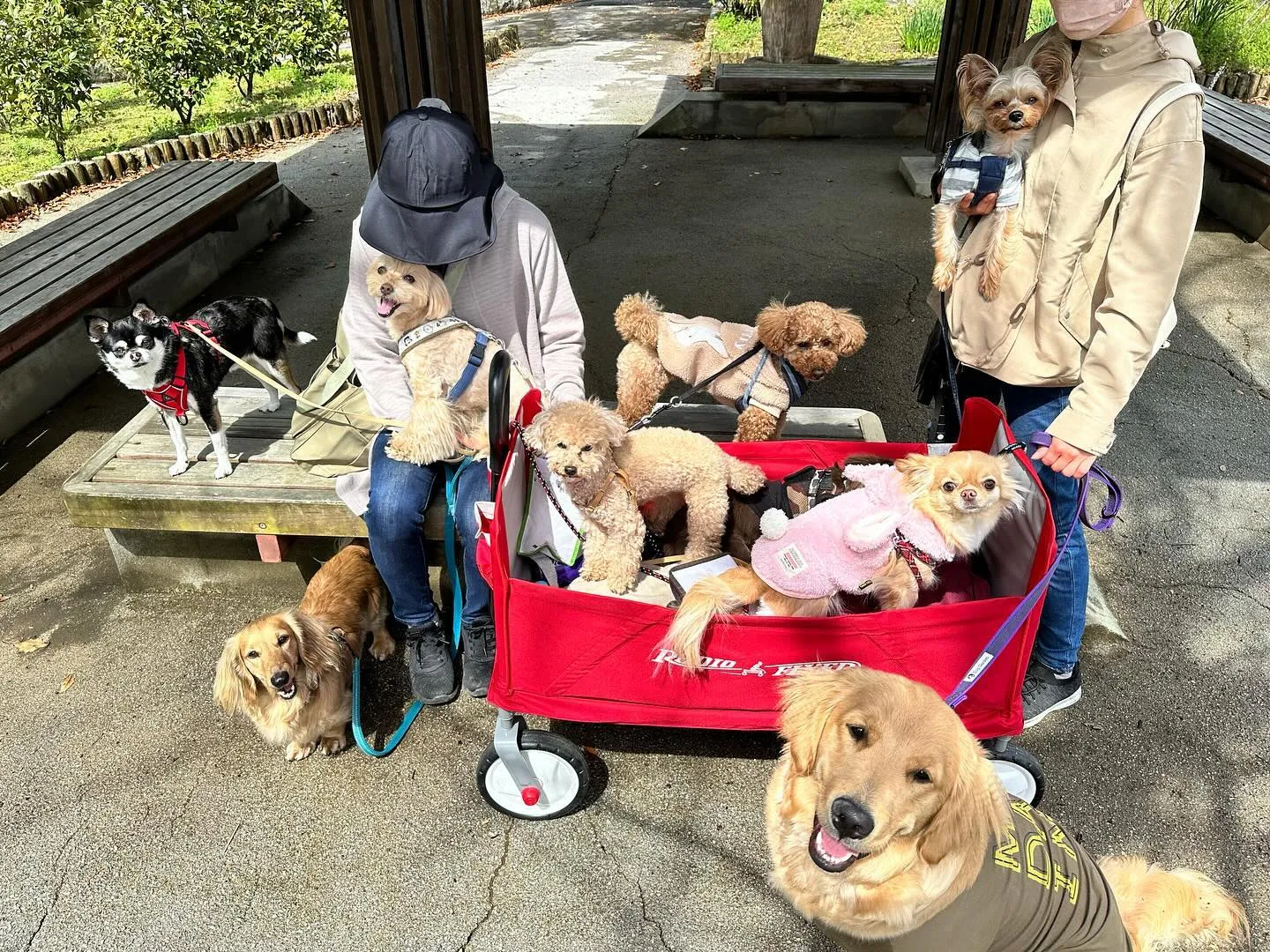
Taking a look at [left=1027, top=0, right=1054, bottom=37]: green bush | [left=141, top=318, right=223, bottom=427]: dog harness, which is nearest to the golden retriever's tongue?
[left=141, top=318, right=223, bottom=427]: dog harness

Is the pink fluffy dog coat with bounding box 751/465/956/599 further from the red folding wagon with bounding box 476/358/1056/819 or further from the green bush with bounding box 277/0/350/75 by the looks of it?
the green bush with bounding box 277/0/350/75

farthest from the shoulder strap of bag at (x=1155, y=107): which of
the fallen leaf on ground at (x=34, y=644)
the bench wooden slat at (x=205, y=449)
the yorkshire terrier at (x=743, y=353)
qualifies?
the fallen leaf on ground at (x=34, y=644)

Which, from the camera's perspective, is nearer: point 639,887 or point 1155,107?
point 1155,107

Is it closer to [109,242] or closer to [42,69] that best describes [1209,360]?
[109,242]

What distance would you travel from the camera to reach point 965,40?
6.93 metres

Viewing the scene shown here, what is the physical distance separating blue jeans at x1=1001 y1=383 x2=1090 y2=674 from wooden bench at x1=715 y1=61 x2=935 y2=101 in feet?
26.9

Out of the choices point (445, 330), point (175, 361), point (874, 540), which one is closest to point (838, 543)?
point (874, 540)

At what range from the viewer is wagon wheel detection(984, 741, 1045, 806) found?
7.89 ft

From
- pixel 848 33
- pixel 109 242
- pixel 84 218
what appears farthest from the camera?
pixel 848 33

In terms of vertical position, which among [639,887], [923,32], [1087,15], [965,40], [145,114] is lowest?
[639,887]

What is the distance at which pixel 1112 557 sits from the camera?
3639 millimetres

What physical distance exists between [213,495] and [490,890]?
70.4 inches

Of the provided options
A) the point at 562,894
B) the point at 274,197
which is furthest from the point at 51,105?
the point at 562,894

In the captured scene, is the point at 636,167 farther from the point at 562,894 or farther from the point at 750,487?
the point at 562,894
